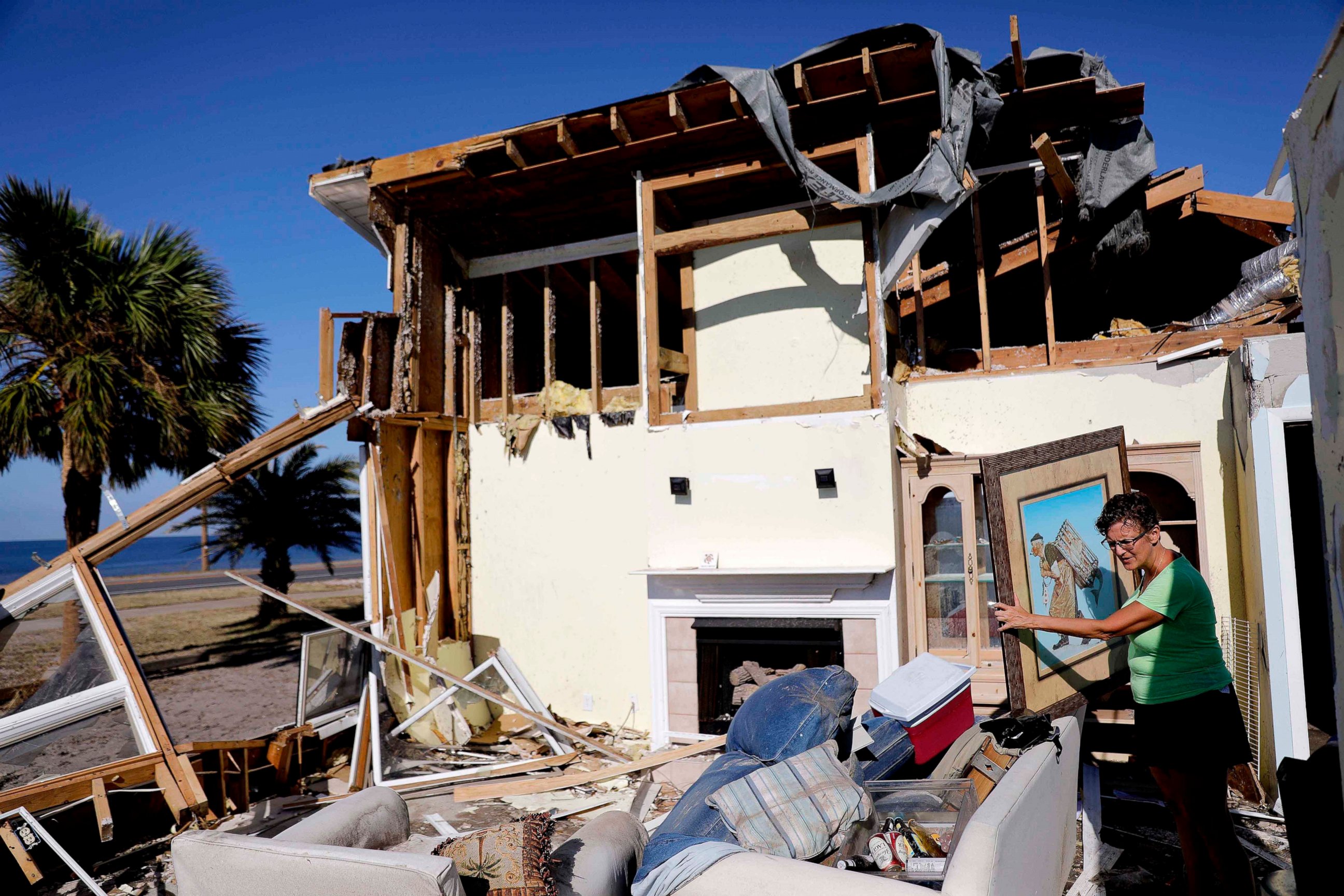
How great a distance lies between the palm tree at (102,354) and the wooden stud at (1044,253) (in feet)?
32.7

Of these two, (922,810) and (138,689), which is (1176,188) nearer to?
(922,810)

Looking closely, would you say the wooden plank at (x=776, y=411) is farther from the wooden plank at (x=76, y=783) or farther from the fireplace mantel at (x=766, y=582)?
the wooden plank at (x=76, y=783)

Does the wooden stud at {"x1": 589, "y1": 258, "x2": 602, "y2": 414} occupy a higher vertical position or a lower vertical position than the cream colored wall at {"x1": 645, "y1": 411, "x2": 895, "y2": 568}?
higher

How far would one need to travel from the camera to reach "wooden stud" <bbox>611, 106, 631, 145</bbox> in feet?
22.1

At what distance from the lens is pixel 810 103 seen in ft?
20.9

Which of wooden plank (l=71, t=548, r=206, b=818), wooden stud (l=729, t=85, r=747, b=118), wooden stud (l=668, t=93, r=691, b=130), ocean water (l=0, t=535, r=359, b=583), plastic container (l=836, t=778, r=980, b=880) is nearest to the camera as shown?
plastic container (l=836, t=778, r=980, b=880)

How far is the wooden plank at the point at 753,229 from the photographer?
6.57 m

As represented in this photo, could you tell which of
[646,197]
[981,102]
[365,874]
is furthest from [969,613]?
[365,874]

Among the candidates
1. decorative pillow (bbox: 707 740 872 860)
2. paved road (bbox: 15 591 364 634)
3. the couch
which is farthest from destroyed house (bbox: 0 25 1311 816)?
paved road (bbox: 15 591 364 634)

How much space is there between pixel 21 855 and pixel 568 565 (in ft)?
14.9

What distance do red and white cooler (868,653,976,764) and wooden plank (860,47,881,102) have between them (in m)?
4.44

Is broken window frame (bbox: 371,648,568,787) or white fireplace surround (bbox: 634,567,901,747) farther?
broken window frame (bbox: 371,648,568,787)

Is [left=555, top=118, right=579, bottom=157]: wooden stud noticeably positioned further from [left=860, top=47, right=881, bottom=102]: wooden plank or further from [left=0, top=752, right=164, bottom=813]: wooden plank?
[left=0, top=752, right=164, bottom=813]: wooden plank

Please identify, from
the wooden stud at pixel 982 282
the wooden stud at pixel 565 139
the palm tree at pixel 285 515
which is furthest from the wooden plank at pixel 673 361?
the palm tree at pixel 285 515
